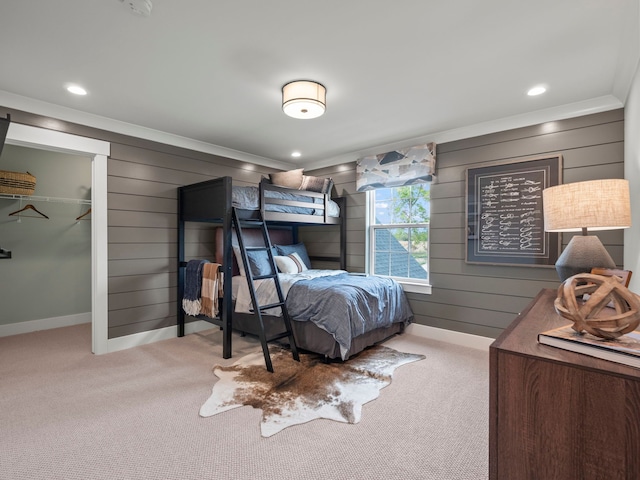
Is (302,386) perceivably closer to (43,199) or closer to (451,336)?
(451,336)

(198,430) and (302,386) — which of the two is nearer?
(198,430)

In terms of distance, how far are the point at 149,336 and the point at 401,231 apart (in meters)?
3.23

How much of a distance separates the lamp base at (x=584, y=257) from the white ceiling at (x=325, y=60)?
3.86ft

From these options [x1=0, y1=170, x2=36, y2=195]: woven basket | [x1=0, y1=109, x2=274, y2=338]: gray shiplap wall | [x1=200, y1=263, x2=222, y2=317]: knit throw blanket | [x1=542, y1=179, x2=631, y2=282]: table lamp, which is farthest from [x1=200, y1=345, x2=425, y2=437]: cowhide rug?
[x1=0, y1=170, x2=36, y2=195]: woven basket

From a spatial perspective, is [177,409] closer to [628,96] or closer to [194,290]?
[194,290]

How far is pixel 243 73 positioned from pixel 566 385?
2.52m

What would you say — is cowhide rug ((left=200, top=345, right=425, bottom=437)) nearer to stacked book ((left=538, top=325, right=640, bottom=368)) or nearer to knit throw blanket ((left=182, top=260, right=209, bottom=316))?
knit throw blanket ((left=182, top=260, right=209, bottom=316))

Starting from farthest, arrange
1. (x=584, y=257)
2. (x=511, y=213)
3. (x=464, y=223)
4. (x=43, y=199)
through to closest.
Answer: (x=43, y=199) < (x=464, y=223) < (x=511, y=213) < (x=584, y=257)

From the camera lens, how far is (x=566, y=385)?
2.69 ft

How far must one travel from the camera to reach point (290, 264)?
162 inches

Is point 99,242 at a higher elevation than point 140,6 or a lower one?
lower

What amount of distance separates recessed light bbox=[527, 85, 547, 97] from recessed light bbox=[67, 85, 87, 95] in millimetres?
3655

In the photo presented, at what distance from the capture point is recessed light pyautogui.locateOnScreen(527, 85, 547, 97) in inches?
102

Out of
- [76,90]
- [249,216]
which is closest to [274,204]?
[249,216]
